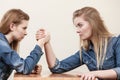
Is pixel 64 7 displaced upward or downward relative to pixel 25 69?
upward

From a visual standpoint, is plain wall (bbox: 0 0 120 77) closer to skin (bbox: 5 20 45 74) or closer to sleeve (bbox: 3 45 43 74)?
skin (bbox: 5 20 45 74)

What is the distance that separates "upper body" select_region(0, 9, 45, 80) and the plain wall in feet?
1.45

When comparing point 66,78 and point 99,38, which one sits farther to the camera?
point 99,38

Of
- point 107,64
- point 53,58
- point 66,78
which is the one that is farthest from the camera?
point 53,58

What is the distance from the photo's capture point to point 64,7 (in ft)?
6.64

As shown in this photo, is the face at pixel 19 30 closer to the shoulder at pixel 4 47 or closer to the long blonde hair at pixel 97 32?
the shoulder at pixel 4 47

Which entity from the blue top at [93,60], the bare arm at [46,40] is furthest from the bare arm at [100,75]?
the bare arm at [46,40]

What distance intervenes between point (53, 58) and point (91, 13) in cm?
34

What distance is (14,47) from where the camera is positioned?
1565 mm

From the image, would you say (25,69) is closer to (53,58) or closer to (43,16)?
(53,58)

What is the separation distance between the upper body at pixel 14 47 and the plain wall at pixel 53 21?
442mm

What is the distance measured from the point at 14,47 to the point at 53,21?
0.53 meters

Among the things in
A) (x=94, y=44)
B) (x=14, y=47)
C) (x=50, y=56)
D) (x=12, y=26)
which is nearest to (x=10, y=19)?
(x=12, y=26)

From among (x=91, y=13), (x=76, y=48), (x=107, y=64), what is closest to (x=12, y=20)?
(x=91, y=13)
